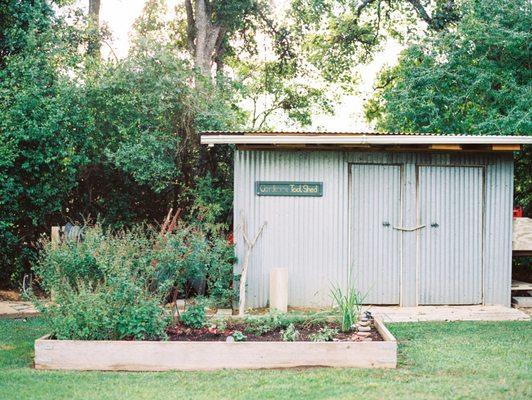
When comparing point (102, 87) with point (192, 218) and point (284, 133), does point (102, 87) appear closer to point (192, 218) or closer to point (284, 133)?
point (192, 218)

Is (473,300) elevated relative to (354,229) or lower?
lower

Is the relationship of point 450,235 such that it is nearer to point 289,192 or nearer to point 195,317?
point 289,192

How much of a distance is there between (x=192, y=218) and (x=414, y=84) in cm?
626

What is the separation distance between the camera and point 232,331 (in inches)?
262

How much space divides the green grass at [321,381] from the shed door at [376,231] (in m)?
2.70

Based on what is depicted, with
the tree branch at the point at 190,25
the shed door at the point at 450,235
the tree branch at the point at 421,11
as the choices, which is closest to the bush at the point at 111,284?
the shed door at the point at 450,235

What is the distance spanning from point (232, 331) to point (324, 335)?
99 centimetres

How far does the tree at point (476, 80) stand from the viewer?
42.5ft

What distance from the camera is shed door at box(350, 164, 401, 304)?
9.42 m

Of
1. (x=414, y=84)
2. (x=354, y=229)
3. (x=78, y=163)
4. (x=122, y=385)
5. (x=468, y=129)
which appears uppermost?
(x=414, y=84)

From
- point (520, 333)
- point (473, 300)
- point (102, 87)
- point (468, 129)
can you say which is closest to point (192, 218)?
point (102, 87)

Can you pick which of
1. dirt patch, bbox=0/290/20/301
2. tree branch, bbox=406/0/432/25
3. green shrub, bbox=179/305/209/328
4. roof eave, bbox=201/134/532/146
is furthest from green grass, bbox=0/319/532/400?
tree branch, bbox=406/0/432/25

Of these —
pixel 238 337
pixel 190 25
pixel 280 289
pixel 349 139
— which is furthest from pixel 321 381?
Result: pixel 190 25

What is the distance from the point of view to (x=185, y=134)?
11984 millimetres
